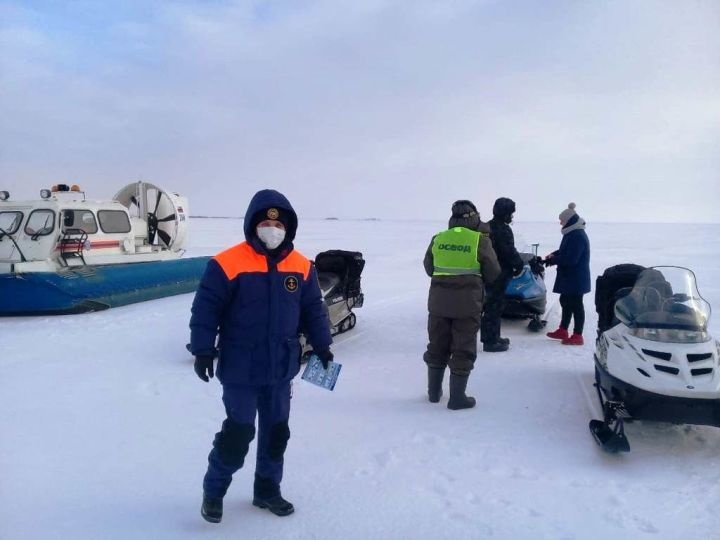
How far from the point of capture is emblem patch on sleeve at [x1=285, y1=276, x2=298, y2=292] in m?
2.71

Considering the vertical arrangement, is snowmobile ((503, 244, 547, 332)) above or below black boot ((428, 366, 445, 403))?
above

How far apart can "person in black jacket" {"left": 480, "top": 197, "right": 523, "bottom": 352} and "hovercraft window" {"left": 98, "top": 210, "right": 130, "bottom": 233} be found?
7.23m

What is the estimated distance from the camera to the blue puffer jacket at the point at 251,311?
2598mm

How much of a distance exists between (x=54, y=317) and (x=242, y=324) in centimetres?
679

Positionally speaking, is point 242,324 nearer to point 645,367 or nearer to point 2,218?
point 645,367

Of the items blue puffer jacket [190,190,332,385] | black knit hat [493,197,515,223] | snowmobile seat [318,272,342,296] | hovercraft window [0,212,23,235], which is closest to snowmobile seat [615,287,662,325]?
black knit hat [493,197,515,223]

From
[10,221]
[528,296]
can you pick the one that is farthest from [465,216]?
[10,221]

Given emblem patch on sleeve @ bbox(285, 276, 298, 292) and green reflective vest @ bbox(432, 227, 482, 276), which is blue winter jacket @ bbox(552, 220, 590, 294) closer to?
green reflective vest @ bbox(432, 227, 482, 276)

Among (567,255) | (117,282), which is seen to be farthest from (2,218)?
(567,255)

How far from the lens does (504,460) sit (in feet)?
11.3

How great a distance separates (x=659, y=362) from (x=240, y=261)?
2736 mm

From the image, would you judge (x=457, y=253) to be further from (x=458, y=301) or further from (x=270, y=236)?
(x=270, y=236)

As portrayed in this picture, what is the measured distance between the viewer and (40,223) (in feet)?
29.3

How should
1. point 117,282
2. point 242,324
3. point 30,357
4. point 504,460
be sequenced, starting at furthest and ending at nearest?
point 117,282
point 30,357
point 504,460
point 242,324
